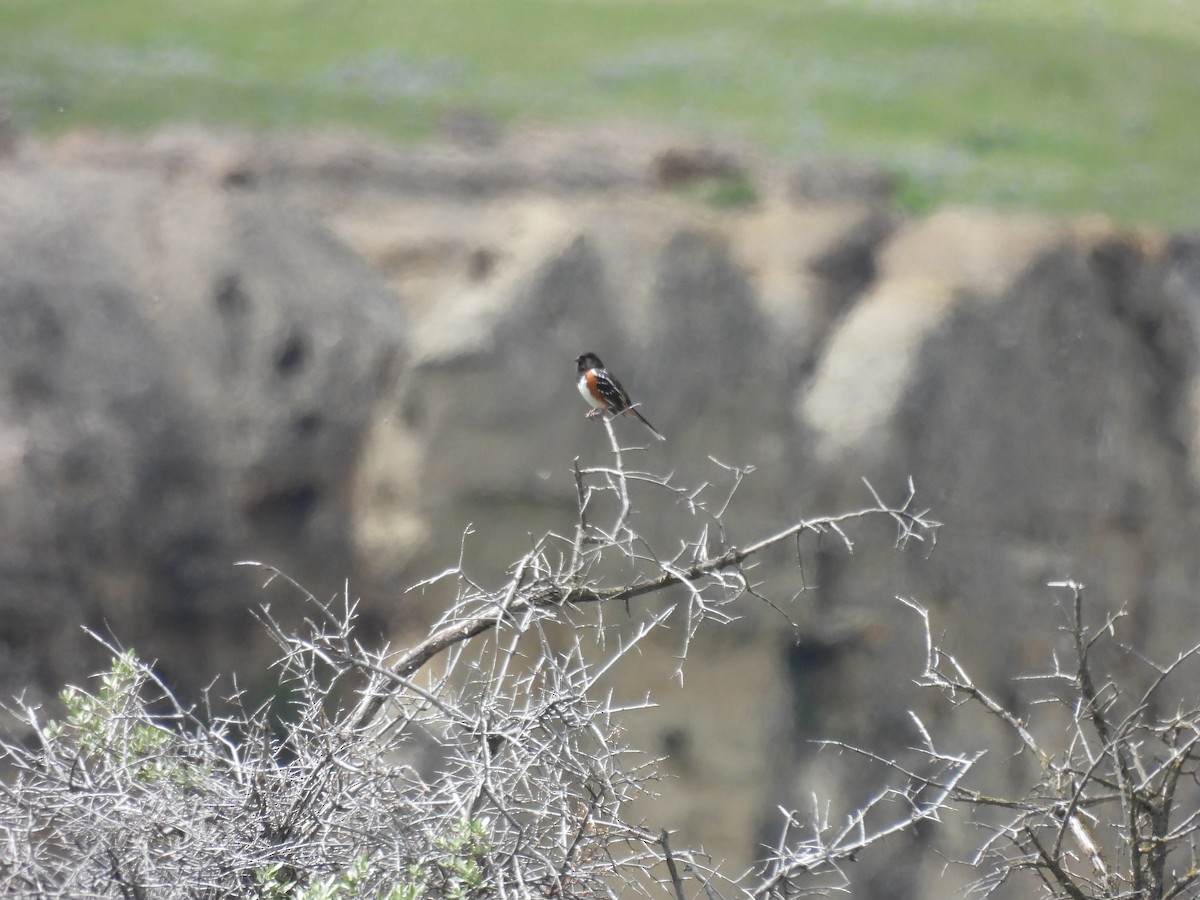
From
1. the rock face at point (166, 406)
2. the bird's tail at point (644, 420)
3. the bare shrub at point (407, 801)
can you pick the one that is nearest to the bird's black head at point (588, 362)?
the bird's tail at point (644, 420)

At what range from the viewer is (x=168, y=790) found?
11.1 feet

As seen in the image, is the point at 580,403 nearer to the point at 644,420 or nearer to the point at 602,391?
the point at 602,391

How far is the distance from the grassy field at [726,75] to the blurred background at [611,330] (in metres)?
0.03

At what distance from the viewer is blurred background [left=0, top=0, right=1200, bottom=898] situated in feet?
27.7

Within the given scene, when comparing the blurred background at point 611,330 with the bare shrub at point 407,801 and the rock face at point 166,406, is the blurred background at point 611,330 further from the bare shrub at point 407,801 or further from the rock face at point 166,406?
the bare shrub at point 407,801

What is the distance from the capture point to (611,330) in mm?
8852

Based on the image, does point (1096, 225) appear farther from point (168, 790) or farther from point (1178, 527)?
point (168, 790)

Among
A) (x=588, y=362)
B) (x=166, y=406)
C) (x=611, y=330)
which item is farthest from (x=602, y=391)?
(x=166, y=406)

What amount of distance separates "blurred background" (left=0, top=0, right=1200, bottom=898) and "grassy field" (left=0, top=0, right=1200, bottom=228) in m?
0.03

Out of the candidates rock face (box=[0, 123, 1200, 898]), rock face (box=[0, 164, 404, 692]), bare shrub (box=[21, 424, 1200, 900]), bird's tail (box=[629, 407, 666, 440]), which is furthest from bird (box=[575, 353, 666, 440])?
rock face (box=[0, 164, 404, 692])

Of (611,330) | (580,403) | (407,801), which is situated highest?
(407,801)

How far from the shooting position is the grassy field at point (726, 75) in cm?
949

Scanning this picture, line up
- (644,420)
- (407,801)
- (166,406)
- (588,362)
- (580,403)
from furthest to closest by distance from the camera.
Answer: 1. (580,403)
2. (166,406)
3. (588,362)
4. (644,420)
5. (407,801)

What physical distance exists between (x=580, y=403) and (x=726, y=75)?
10.4ft
